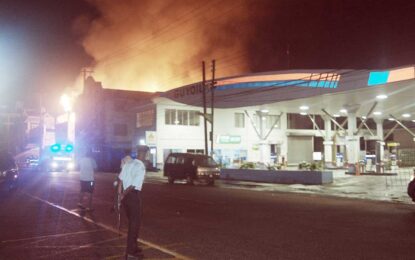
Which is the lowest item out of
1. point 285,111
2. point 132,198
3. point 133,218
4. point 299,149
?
point 133,218

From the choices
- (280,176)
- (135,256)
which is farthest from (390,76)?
(135,256)

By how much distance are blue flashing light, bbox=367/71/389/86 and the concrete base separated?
219 inches

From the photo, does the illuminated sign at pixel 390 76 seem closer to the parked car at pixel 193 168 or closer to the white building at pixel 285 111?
the white building at pixel 285 111

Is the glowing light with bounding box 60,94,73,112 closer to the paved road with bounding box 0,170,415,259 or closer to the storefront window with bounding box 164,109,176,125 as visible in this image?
the storefront window with bounding box 164,109,176,125

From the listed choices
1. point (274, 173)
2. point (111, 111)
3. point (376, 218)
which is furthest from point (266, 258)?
point (111, 111)

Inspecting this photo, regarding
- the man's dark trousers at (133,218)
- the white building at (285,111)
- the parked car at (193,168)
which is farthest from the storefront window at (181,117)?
the man's dark trousers at (133,218)

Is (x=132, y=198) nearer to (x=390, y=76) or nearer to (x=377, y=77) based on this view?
(x=390, y=76)

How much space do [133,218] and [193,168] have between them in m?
19.4

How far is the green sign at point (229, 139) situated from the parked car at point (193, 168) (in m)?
17.4

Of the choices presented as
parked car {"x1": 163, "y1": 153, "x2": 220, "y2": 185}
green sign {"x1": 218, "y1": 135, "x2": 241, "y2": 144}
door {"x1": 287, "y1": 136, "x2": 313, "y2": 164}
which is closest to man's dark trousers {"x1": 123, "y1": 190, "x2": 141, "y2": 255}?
parked car {"x1": 163, "y1": 153, "x2": 220, "y2": 185}

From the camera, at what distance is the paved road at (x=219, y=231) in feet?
25.7

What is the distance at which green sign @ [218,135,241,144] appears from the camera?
4522 cm

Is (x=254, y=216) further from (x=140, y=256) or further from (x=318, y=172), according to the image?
(x=318, y=172)

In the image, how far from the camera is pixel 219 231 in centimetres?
994
